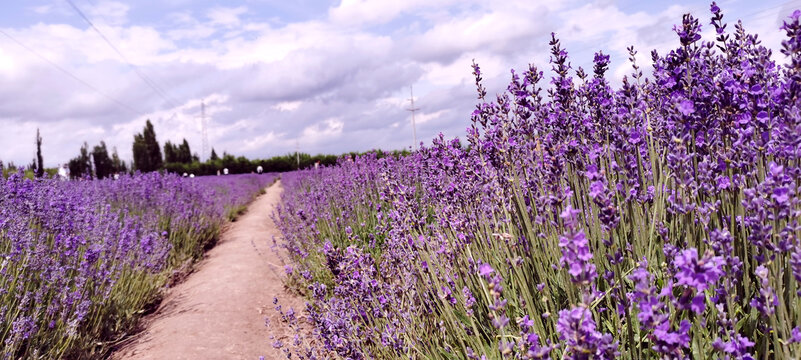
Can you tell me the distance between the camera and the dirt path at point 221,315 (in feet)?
12.8

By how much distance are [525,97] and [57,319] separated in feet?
12.1

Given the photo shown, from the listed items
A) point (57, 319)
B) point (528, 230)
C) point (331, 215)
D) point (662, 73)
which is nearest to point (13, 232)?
point (57, 319)

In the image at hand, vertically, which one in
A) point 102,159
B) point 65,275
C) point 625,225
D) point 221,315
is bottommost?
point 221,315

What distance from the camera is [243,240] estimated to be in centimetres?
846

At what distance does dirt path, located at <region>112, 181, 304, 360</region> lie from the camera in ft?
12.8

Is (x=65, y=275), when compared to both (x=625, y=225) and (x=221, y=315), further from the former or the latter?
(x=625, y=225)

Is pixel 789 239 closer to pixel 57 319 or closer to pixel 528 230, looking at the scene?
pixel 528 230

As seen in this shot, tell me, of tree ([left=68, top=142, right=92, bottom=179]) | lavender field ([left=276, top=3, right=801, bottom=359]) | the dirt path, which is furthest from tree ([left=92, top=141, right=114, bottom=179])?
lavender field ([left=276, top=3, right=801, bottom=359])

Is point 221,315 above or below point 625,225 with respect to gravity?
below

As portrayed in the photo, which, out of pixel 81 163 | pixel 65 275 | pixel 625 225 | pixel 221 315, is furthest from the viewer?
pixel 81 163

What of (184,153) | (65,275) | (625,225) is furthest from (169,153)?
(625,225)

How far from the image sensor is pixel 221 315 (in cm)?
468

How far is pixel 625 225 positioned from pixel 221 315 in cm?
378

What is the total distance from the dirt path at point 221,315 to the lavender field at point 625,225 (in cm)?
97
